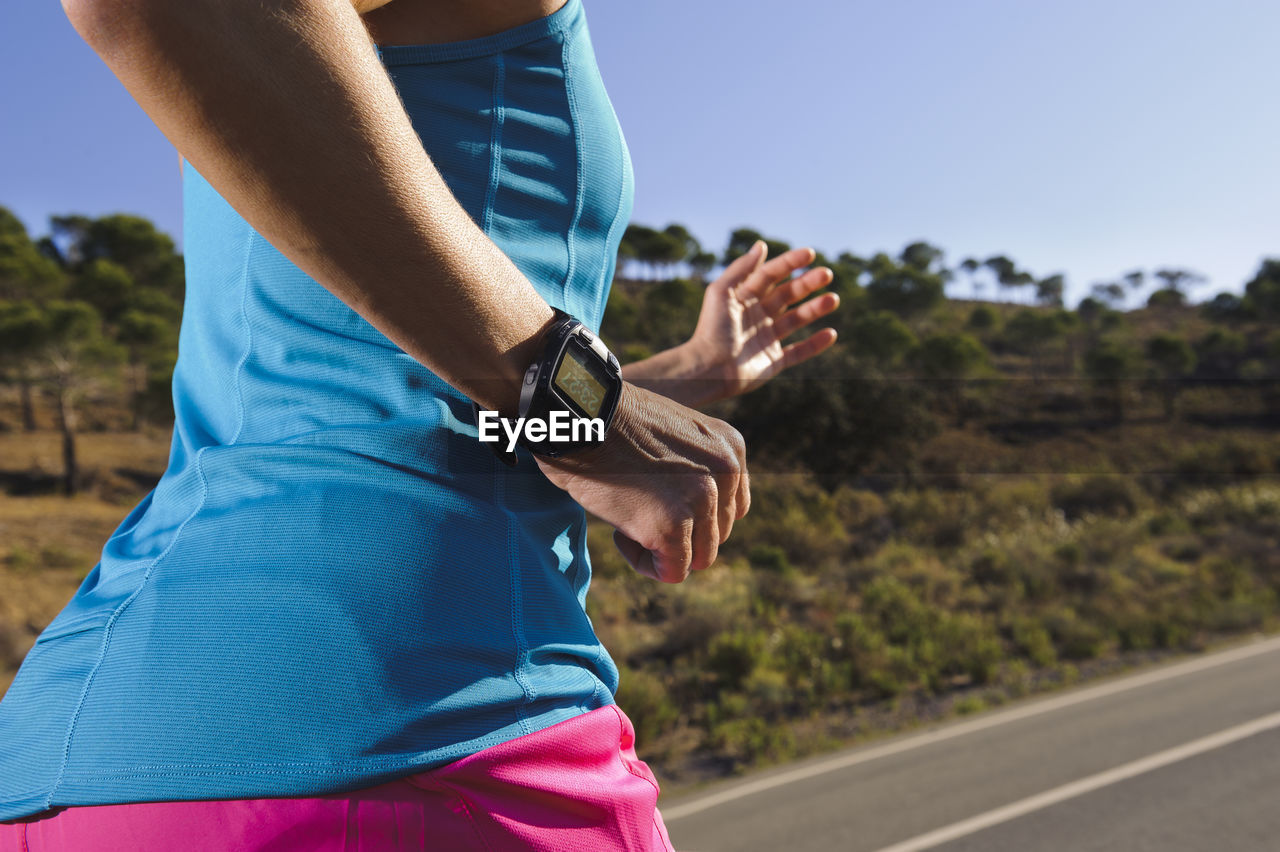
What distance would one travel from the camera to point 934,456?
26.7 meters

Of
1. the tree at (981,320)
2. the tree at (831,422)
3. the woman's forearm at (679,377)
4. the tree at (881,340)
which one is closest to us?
the woman's forearm at (679,377)

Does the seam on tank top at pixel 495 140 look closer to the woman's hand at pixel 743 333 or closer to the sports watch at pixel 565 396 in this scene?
the sports watch at pixel 565 396

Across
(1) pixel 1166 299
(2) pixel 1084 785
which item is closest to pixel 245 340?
(2) pixel 1084 785

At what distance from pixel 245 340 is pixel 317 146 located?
0.84 feet

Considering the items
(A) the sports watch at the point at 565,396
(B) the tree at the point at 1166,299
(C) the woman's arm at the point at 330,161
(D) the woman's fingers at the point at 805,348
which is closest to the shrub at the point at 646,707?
(D) the woman's fingers at the point at 805,348

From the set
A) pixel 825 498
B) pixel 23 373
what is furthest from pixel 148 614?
pixel 23 373

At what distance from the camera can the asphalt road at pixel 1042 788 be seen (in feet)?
17.9

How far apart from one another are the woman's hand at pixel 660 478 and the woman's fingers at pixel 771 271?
69 centimetres

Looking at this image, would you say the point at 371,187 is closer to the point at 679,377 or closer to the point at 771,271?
the point at 679,377

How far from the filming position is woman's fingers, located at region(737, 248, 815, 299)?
1450 millimetres

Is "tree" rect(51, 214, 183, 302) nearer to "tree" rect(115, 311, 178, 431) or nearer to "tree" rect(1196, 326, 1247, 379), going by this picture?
"tree" rect(115, 311, 178, 431)

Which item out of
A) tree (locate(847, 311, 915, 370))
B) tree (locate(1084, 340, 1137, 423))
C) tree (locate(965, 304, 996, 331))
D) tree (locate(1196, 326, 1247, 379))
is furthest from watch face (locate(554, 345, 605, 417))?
tree (locate(965, 304, 996, 331))

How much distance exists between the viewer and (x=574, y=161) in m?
0.82

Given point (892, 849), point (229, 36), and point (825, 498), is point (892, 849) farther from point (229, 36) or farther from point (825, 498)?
point (825, 498)
